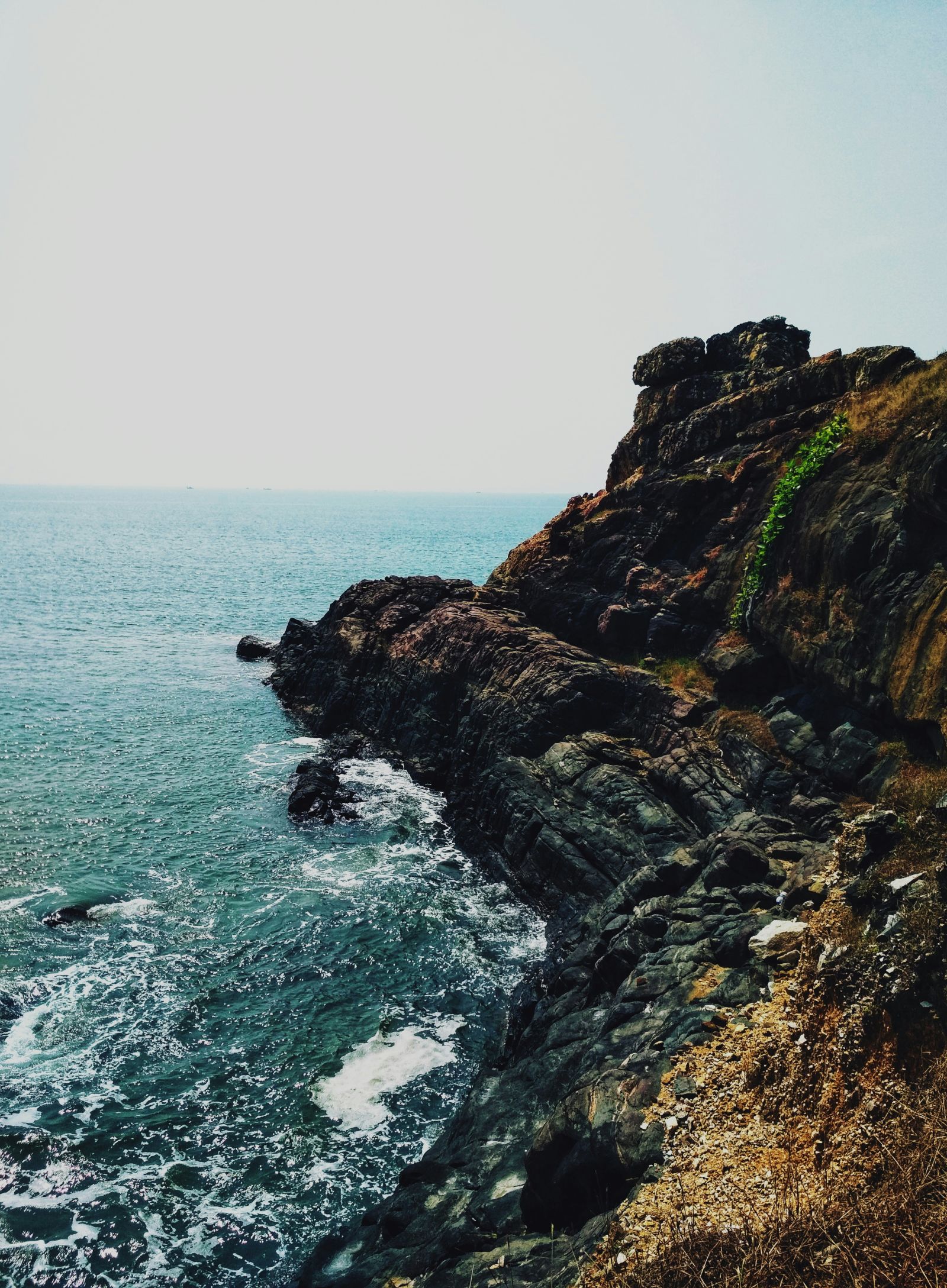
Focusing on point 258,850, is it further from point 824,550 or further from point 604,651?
point 824,550

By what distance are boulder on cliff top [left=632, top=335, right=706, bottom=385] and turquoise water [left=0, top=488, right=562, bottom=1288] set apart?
95.8 feet

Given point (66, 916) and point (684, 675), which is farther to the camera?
point (684, 675)

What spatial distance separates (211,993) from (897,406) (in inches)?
1358

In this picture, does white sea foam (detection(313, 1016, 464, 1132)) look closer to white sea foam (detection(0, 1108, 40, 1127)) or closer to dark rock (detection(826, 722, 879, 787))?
white sea foam (detection(0, 1108, 40, 1127))

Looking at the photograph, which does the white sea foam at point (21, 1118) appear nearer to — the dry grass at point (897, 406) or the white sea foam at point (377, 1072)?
the white sea foam at point (377, 1072)

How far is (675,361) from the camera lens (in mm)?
47781

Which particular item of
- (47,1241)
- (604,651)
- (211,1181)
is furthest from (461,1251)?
(604,651)

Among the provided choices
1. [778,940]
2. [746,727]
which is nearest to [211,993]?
[778,940]

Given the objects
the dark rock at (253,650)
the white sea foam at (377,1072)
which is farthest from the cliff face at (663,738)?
the dark rock at (253,650)

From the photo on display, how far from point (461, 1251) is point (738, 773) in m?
21.2

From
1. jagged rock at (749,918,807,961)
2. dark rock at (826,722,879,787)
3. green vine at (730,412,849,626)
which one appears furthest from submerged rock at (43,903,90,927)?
green vine at (730,412,849,626)

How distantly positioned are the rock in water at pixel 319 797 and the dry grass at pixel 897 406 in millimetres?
29881

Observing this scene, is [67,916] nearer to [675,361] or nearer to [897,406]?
[897,406]

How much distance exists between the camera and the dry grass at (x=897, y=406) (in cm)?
2955
